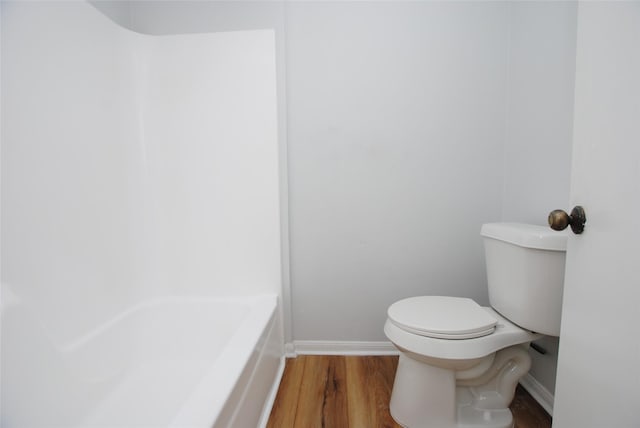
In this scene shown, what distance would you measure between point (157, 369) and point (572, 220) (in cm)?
168

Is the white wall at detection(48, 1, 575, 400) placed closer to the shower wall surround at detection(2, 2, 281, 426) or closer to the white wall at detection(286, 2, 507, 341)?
the white wall at detection(286, 2, 507, 341)

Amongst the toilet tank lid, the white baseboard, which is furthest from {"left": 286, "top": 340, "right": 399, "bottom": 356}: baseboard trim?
the toilet tank lid

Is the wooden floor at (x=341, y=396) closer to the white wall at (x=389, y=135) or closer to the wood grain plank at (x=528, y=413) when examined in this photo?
the wood grain plank at (x=528, y=413)

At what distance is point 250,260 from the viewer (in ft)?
4.83

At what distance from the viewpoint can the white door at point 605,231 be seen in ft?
1.78

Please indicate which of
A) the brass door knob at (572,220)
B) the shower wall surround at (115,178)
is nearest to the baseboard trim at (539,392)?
the brass door knob at (572,220)

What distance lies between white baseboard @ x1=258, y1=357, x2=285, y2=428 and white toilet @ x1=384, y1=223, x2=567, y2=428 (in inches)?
20.6

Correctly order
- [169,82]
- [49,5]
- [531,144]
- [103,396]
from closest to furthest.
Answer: [49,5]
[103,396]
[531,144]
[169,82]

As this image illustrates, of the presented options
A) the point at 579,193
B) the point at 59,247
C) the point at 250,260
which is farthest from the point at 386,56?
the point at 59,247

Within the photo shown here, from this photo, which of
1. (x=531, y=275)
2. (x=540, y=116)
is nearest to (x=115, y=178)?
(x=531, y=275)

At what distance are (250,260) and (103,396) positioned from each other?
792 mm

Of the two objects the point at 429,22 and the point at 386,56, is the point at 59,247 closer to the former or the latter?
the point at 386,56

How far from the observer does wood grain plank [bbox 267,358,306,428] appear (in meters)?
1.11

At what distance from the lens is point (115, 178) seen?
1275mm
